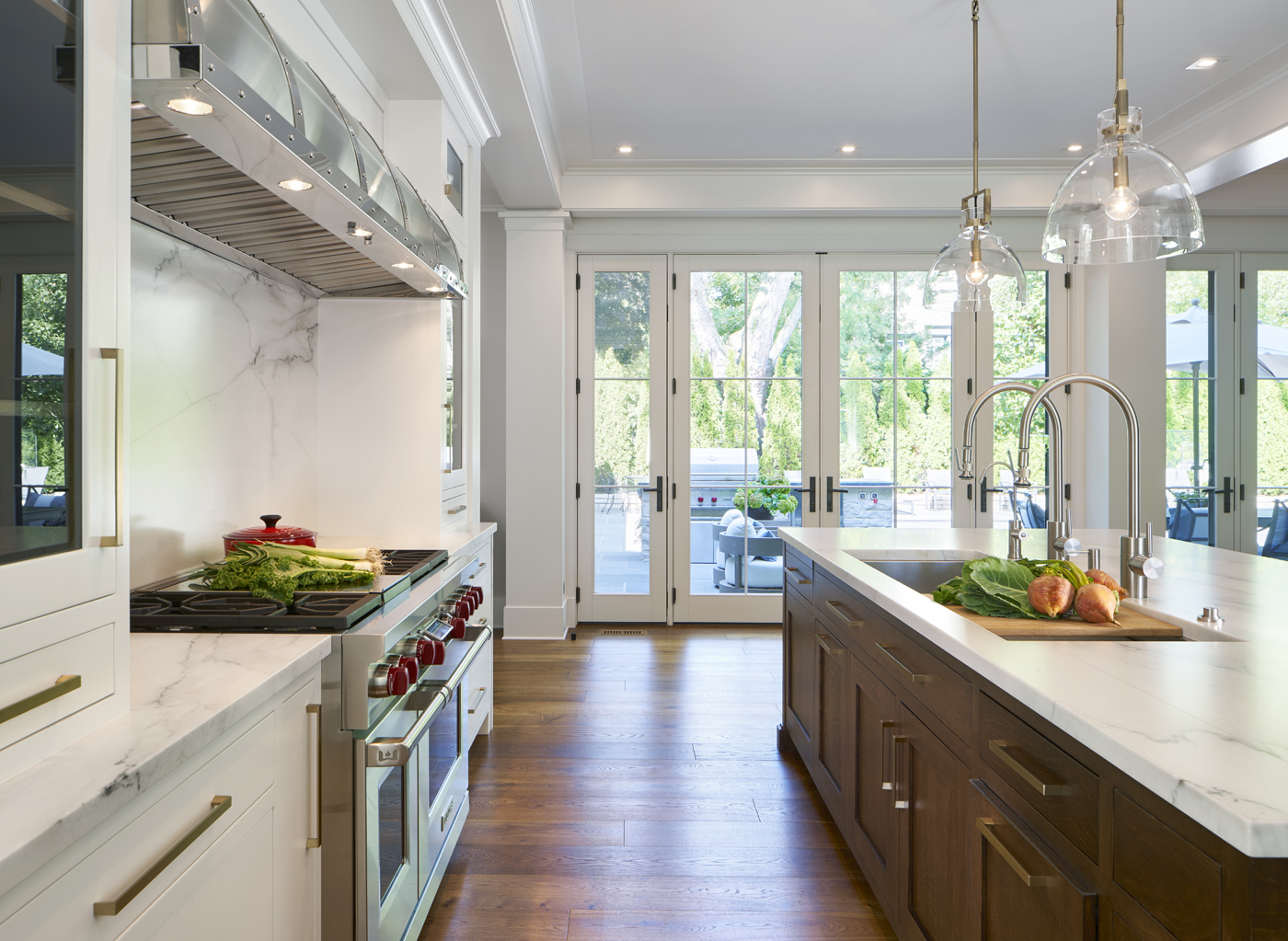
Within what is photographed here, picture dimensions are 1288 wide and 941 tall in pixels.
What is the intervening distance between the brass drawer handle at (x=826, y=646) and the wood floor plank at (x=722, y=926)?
2.23ft

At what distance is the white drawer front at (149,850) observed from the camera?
756mm

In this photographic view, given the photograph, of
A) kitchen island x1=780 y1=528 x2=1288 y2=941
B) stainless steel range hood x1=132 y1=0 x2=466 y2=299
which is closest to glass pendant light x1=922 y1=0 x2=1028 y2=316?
kitchen island x1=780 y1=528 x2=1288 y2=941

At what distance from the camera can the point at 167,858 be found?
931 mm

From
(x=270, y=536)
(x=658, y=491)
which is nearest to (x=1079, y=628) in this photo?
(x=270, y=536)

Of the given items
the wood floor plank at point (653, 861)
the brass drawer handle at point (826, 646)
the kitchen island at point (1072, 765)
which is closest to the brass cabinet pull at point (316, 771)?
the wood floor plank at point (653, 861)

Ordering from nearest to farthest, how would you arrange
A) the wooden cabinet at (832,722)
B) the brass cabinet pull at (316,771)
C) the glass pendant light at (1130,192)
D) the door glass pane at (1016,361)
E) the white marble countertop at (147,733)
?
the white marble countertop at (147,733), the brass cabinet pull at (316,771), the glass pendant light at (1130,192), the wooden cabinet at (832,722), the door glass pane at (1016,361)

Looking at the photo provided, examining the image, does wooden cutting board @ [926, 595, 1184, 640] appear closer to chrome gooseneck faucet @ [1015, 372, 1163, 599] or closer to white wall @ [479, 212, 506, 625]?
chrome gooseneck faucet @ [1015, 372, 1163, 599]

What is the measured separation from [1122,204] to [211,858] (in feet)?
6.72

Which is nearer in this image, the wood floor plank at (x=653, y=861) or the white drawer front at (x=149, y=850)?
the white drawer front at (x=149, y=850)

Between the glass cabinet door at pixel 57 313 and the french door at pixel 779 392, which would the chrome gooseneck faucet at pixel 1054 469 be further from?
the french door at pixel 779 392

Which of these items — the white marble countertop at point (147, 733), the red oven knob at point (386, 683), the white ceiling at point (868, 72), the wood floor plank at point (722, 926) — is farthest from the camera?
the white ceiling at point (868, 72)

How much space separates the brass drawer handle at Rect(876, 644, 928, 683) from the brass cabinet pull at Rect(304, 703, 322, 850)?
1.17 meters

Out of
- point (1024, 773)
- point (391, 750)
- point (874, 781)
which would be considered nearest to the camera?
point (1024, 773)

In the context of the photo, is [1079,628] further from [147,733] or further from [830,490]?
[830,490]
